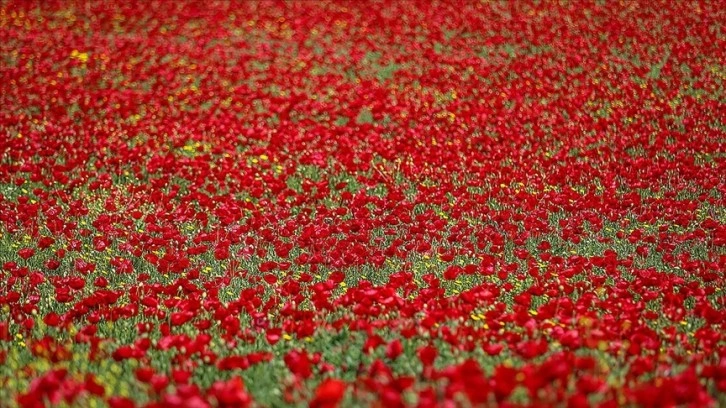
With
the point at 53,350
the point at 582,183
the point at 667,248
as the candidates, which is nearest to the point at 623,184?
the point at 582,183

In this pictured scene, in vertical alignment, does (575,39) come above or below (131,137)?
above

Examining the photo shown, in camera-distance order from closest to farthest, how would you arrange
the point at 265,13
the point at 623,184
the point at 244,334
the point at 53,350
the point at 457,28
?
the point at 53,350 → the point at 244,334 → the point at 623,184 → the point at 457,28 → the point at 265,13

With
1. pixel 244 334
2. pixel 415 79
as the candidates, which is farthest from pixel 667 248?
pixel 415 79

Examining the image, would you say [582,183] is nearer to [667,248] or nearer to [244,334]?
[667,248]

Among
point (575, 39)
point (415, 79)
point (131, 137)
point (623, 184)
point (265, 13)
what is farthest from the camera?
point (265, 13)

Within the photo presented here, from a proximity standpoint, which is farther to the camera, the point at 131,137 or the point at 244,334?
the point at 131,137

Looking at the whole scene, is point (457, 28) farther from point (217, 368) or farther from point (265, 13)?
point (217, 368)

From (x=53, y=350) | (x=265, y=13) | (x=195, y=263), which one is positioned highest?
(x=265, y=13)
